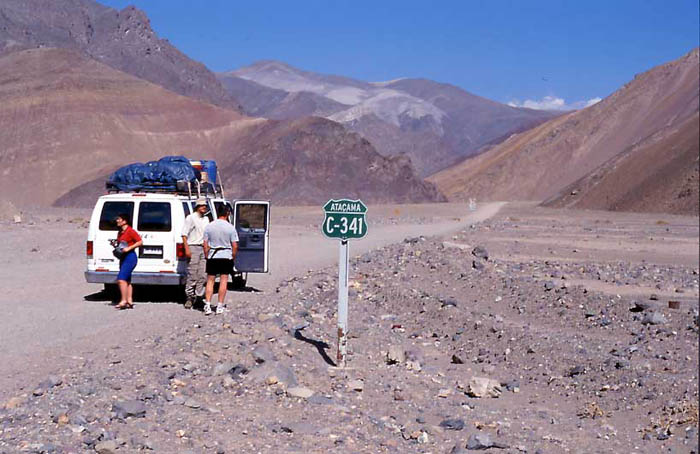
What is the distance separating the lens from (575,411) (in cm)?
1087

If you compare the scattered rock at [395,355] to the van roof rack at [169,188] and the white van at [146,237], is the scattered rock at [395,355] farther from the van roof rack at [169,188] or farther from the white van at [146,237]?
the van roof rack at [169,188]

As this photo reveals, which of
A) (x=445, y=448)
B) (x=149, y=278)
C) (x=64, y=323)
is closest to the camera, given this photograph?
(x=445, y=448)

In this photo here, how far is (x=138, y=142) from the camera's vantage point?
9644cm

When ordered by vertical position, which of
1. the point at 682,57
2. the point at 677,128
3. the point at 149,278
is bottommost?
the point at 149,278

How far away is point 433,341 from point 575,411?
11.9ft

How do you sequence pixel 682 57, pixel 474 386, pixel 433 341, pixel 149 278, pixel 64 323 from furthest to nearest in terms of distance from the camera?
pixel 682 57, pixel 149 278, pixel 433 341, pixel 64 323, pixel 474 386

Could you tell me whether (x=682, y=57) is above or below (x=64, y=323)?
above

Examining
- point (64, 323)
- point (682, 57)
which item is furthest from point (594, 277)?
point (682, 57)

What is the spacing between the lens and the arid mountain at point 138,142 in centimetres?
8875

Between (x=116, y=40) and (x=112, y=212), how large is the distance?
133 metres

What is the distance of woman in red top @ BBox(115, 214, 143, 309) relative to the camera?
14586 mm

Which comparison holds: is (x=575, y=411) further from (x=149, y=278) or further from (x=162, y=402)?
(x=149, y=278)

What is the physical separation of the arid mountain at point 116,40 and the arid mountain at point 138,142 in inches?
1100

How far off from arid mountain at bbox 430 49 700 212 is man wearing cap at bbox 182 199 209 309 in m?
70.9
